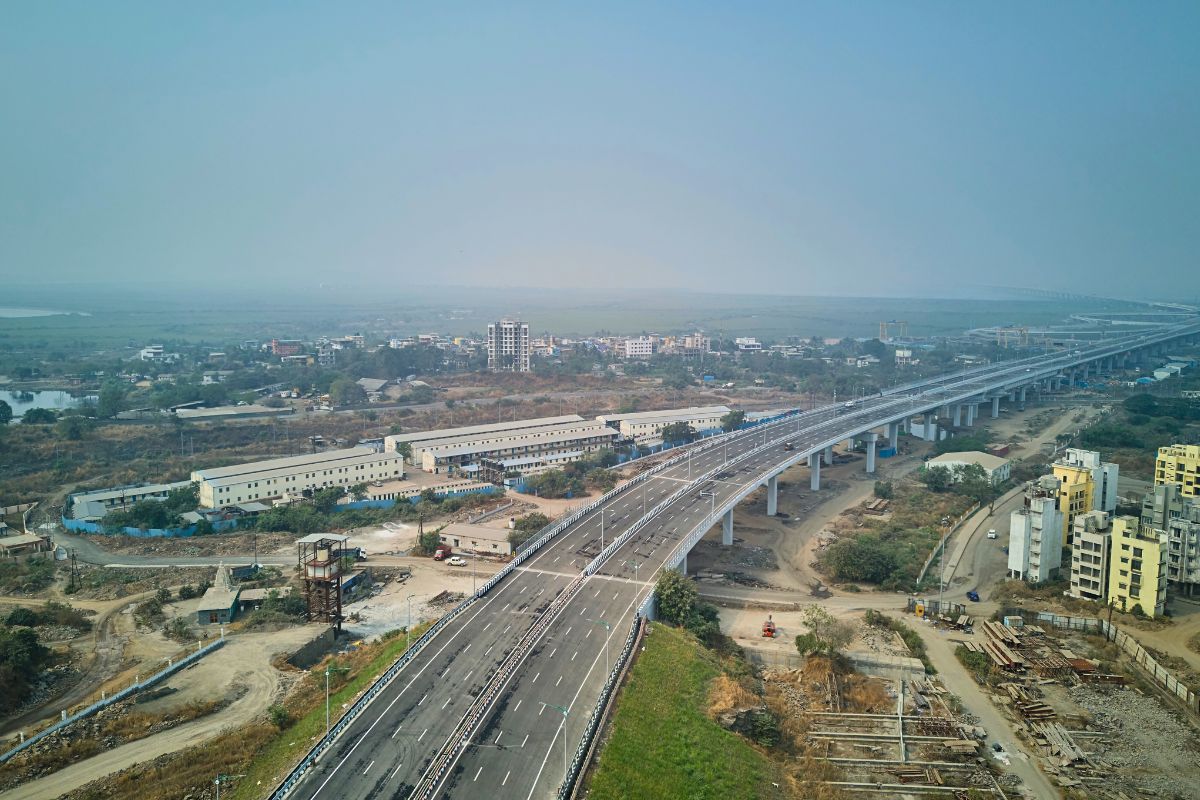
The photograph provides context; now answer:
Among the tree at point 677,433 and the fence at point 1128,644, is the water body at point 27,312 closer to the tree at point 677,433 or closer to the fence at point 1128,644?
the tree at point 677,433

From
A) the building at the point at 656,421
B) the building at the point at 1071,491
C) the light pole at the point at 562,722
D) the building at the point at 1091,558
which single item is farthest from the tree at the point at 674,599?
the building at the point at 656,421

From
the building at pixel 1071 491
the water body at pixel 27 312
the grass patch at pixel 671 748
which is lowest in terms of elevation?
the grass patch at pixel 671 748

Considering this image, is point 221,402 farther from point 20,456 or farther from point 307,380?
point 20,456

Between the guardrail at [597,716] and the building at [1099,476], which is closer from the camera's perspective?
the guardrail at [597,716]

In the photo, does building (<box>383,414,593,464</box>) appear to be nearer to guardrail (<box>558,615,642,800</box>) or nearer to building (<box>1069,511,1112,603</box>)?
guardrail (<box>558,615,642,800</box>)

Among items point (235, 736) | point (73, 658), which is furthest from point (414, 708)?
point (73, 658)

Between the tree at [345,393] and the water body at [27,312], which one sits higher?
the water body at [27,312]
